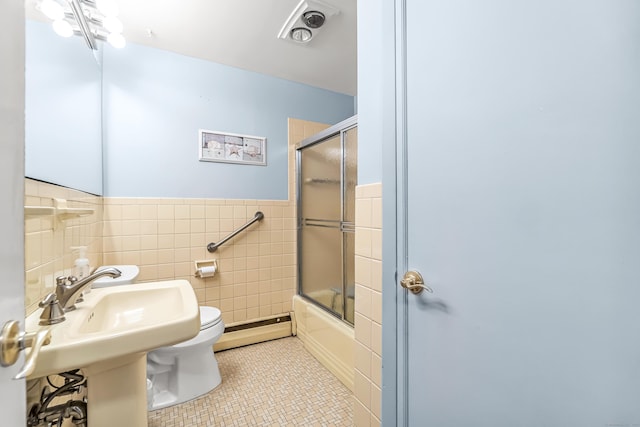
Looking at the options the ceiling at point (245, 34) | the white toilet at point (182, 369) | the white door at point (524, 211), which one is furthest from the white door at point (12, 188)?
the ceiling at point (245, 34)

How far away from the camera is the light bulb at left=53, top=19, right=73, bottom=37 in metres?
1.04

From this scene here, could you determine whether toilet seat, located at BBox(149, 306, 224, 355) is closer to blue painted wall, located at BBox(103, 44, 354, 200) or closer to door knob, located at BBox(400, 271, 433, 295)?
blue painted wall, located at BBox(103, 44, 354, 200)

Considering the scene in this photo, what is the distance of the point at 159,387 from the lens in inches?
59.4

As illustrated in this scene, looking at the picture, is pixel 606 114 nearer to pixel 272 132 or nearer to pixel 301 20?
pixel 301 20

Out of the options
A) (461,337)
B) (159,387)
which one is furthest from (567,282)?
(159,387)

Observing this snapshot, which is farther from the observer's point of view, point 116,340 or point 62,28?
point 62,28

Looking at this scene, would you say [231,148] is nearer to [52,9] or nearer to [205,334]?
[52,9]

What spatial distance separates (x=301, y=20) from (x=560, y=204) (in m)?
1.68

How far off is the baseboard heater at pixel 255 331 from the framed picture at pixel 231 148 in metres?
1.33

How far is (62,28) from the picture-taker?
3.55 feet

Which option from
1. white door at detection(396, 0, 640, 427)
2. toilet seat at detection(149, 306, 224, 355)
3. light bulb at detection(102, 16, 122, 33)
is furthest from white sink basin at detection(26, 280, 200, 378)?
light bulb at detection(102, 16, 122, 33)

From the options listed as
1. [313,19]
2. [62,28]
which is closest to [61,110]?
[62,28]

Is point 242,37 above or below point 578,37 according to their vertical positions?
above

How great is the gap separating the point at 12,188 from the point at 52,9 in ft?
3.46
